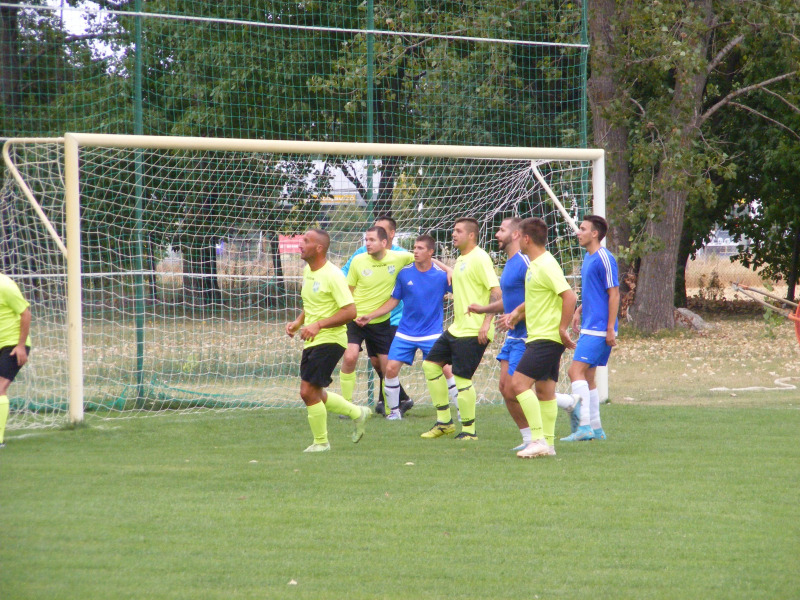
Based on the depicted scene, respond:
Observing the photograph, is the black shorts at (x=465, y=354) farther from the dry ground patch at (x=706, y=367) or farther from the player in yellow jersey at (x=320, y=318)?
the dry ground patch at (x=706, y=367)

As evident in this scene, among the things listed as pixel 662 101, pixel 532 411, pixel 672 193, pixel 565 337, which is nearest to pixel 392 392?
pixel 532 411

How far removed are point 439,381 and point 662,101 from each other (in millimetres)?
11911

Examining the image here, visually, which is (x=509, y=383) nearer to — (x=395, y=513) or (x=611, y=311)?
(x=611, y=311)

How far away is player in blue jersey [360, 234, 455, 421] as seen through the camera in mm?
9586

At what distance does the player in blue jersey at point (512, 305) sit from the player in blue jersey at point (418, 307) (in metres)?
1.36

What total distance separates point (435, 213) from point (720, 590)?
875 centimetres

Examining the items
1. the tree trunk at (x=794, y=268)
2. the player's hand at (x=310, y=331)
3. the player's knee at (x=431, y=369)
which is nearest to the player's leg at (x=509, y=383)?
the player's knee at (x=431, y=369)

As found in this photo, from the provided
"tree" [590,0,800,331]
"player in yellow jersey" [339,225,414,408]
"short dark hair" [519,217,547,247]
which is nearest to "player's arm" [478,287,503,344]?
"short dark hair" [519,217,547,247]

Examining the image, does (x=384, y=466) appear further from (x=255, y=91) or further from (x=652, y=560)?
(x=255, y=91)

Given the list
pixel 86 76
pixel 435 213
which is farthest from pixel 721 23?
pixel 86 76

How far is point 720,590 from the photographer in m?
4.24

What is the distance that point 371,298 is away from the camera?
9938mm

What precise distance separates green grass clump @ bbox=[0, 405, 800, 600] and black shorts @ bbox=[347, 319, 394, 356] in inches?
56.9

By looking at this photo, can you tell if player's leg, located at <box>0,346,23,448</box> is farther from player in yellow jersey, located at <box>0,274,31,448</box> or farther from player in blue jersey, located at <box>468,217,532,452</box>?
player in blue jersey, located at <box>468,217,532,452</box>
